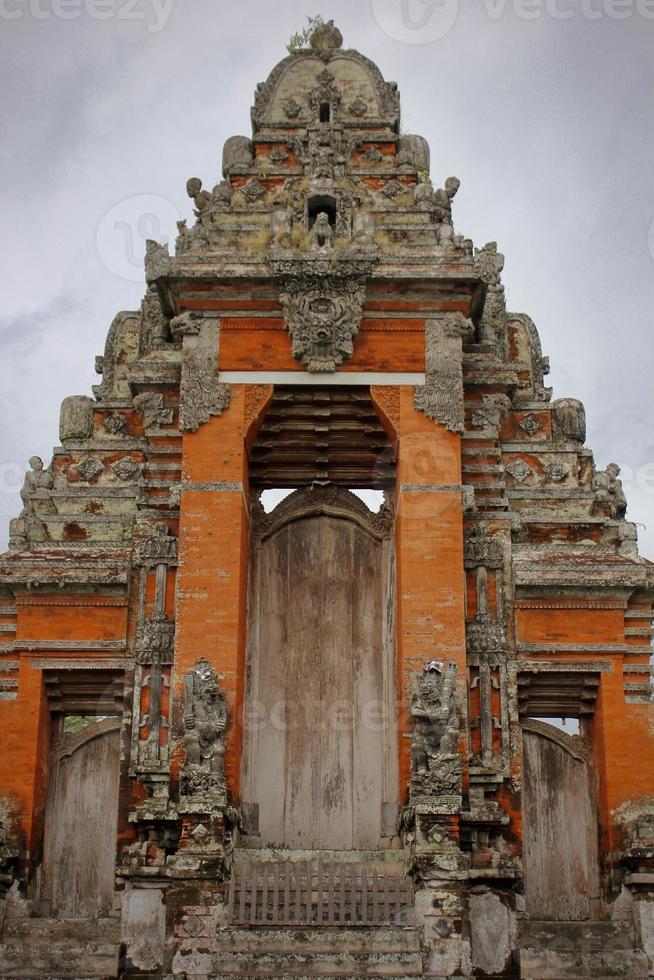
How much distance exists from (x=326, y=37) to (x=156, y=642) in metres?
11.0

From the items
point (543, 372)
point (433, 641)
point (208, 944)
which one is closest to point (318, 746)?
point (433, 641)

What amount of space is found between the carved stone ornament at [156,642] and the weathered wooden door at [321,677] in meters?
1.53

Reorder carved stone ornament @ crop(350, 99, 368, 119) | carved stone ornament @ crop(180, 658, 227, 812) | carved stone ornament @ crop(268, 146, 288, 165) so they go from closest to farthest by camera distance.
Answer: carved stone ornament @ crop(180, 658, 227, 812) → carved stone ornament @ crop(268, 146, 288, 165) → carved stone ornament @ crop(350, 99, 368, 119)

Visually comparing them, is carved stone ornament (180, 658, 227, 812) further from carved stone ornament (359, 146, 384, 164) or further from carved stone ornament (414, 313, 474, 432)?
carved stone ornament (359, 146, 384, 164)

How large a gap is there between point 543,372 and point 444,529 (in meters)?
4.28

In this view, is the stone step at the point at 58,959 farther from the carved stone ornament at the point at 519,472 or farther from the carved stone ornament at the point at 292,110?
the carved stone ornament at the point at 292,110

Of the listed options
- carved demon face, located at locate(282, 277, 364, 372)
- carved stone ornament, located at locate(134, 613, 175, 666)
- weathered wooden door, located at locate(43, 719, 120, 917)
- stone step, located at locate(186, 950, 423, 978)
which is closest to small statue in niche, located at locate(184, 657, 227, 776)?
carved stone ornament, located at locate(134, 613, 175, 666)

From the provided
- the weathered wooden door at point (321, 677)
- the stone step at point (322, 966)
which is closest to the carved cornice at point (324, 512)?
the weathered wooden door at point (321, 677)

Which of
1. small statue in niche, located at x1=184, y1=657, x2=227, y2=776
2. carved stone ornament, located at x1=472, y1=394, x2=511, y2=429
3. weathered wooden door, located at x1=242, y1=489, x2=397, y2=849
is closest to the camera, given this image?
small statue in niche, located at x1=184, y1=657, x2=227, y2=776

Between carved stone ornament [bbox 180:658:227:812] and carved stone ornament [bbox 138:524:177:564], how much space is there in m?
1.88

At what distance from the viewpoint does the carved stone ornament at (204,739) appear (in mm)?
14758

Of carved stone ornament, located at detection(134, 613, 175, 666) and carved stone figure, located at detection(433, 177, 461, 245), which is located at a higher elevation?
carved stone figure, located at detection(433, 177, 461, 245)

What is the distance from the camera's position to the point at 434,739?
49.1ft

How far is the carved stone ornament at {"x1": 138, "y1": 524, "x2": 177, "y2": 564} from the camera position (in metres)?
16.7
